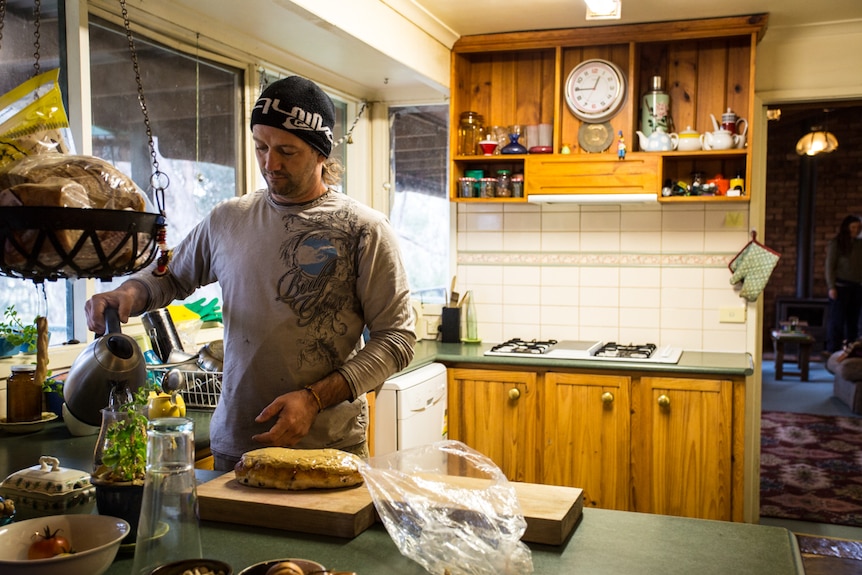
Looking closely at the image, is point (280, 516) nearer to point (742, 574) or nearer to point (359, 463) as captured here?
point (359, 463)

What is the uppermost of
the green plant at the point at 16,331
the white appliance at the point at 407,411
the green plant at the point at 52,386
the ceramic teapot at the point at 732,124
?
the ceramic teapot at the point at 732,124

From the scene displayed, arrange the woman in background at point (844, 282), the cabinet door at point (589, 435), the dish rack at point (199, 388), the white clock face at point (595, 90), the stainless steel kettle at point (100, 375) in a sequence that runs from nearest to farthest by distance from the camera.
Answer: the stainless steel kettle at point (100, 375)
the dish rack at point (199, 388)
the cabinet door at point (589, 435)
the white clock face at point (595, 90)
the woman in background at point (844, 282)

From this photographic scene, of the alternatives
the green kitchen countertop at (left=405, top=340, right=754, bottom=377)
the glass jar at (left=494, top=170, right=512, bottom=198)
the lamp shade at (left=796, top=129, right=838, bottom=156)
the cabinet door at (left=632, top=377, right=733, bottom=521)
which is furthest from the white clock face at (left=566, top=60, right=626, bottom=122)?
the lamp shade at (left=796, top=129, right=838, bottom=156)

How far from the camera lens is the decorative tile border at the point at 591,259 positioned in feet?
12.9

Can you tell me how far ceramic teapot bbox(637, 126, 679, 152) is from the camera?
3760mm

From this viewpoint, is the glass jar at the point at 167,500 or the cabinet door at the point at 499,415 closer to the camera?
the glass jar at the point at 167,500

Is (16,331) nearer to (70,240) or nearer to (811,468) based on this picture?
(70,240)

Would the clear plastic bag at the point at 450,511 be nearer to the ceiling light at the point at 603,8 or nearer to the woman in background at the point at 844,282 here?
the ceiling light at the point at 603,8

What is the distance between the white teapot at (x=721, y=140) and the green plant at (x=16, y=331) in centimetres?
289

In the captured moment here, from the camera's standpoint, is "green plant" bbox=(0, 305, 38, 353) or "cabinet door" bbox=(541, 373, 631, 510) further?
"cabinet door" bbox=(541, 373, 631, 510)

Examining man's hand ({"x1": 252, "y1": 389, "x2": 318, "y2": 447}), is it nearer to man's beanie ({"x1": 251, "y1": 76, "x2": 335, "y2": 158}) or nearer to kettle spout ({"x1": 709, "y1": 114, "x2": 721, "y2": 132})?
man's beanie ({"x1": 251, "y1": 76, "x2": 335, "y2": 158})

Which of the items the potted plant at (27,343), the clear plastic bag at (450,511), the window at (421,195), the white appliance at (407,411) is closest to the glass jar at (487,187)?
the window at (421,195)

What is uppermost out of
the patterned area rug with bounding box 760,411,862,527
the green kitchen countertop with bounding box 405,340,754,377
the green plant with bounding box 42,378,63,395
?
the green plant with bounding box 42,378,63,395

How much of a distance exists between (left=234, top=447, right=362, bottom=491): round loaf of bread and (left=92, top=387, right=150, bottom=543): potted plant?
0.80 ft
